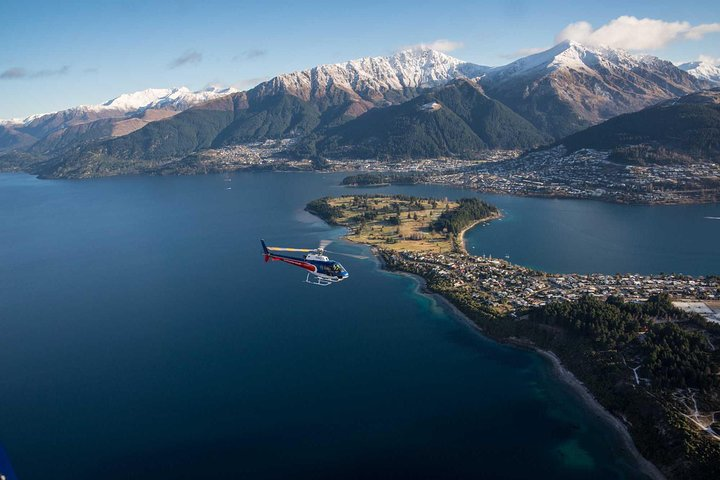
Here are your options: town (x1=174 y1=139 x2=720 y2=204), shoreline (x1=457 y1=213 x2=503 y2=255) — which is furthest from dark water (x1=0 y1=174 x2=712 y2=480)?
town (x1=174 y1=139 x2=720 y2=204)

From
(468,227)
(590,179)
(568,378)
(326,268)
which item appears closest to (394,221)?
(468,227)

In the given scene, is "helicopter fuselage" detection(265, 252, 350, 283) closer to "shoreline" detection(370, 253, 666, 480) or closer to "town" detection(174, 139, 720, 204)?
"shoreline" detection(370, 253, 666, 480)

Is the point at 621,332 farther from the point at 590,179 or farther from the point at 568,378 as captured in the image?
the point at 590,179

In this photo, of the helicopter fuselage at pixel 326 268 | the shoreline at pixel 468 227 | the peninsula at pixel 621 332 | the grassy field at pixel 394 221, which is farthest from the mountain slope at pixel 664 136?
the helicopter fuselage at pixel 326 268

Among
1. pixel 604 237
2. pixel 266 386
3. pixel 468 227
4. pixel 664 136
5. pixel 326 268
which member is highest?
pixel 664 136

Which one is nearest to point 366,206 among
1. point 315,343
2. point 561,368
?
point 315,343
